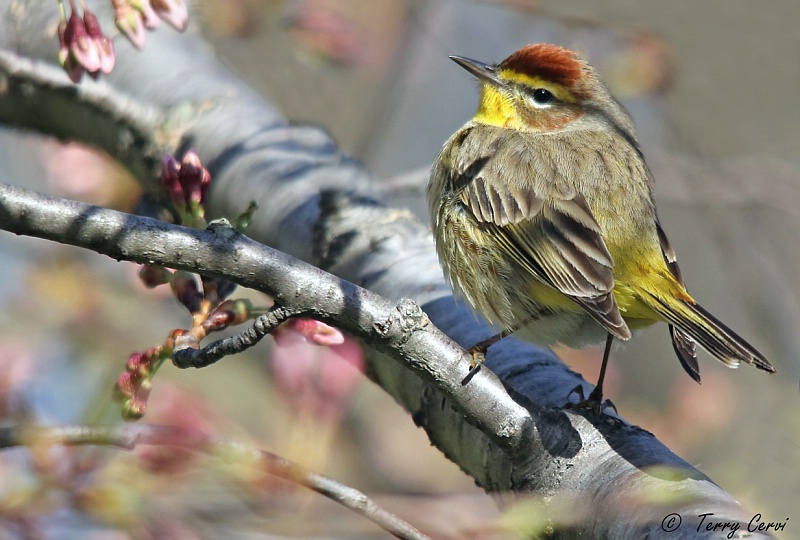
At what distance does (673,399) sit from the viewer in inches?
320

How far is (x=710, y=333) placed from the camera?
3.35 metres

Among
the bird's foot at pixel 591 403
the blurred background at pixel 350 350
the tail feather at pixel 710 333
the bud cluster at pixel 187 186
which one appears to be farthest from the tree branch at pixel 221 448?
the tail feather at pixel 710 333

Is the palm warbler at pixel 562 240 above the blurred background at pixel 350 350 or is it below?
above

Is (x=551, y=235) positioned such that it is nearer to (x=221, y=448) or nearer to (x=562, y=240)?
(x=562, y=240)

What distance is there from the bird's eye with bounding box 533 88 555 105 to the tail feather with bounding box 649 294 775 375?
5.28ft

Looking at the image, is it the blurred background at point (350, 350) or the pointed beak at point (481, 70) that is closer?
the blurred background at point (350, 350)

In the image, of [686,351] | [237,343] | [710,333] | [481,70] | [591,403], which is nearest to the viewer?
[237,343]

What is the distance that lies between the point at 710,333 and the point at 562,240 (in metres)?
0.72

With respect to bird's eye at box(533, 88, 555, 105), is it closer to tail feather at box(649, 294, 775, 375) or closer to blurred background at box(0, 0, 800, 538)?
blurred background at box(0, 0, 800, 538)

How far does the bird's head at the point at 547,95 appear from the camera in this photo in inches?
185

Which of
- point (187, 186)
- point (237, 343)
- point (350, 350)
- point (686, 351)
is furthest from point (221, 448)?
point (686, 351)

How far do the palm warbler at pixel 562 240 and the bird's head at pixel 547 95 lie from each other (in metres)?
0.03

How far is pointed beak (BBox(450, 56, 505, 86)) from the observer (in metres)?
4.80

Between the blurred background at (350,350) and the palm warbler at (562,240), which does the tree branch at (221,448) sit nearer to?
the blurred background at (350,350)
